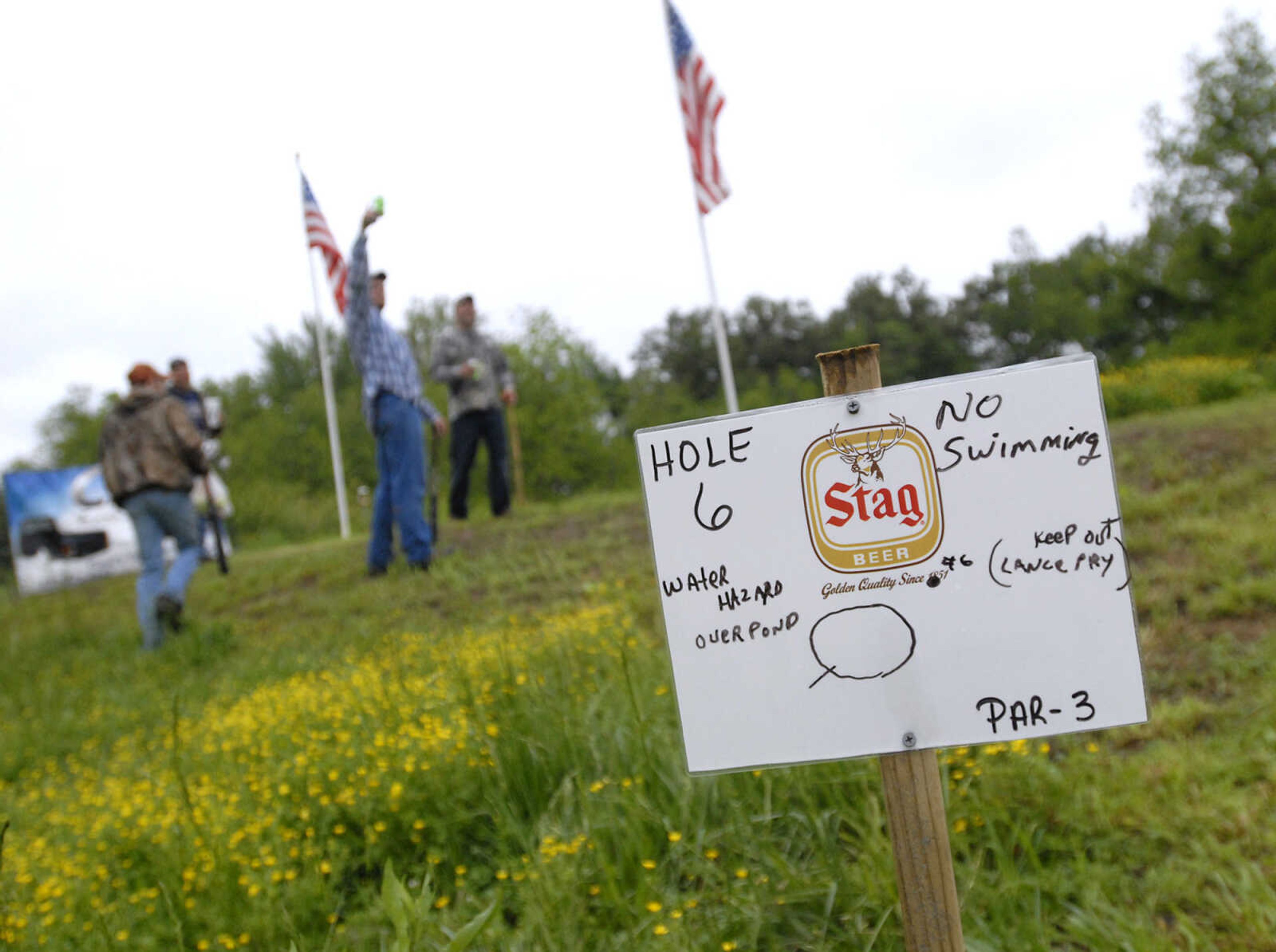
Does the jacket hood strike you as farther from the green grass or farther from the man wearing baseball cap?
the green grass

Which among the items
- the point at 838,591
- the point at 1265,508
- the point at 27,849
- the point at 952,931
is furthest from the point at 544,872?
the point at 1265,508

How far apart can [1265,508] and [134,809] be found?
204 inches

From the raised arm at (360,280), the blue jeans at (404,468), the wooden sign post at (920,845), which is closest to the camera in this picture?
the wooden sign post at (920,845)

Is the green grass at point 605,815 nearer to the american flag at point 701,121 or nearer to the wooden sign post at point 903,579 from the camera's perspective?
the wooden sign post at point 903,579

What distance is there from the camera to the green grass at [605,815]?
2.16 metres

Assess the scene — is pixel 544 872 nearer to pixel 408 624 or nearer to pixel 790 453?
pixel 790 453

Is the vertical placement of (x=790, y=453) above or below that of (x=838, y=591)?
above

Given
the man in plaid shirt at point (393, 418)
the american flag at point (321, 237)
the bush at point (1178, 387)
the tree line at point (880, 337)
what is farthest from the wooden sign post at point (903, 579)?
the tree line at point (880, 337)

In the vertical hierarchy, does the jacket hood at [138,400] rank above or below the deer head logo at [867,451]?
above

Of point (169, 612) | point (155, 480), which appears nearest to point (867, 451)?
point (155, 480)

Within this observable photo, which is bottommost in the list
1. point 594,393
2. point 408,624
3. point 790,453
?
point 408,624

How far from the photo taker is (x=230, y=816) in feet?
9.22

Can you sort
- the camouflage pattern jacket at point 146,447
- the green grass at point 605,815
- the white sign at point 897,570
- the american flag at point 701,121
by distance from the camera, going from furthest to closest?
1. the american flag at point 701,121
2. the camouflage pattern jacket at point 146,447
3. the green grass at point 605,815
4. the white sign at point 897,570

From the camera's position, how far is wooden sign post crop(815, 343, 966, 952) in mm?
1574
